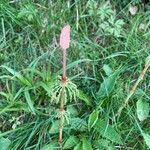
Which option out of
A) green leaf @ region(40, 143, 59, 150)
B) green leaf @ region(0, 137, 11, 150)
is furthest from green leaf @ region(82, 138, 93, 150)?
green leaf @ region(0, 137, 11, 150)

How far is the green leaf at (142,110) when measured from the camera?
226 centimetres

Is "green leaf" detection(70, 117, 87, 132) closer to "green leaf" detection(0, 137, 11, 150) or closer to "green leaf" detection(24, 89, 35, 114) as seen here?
"green leaf" detection(24, 89, 35, 114)

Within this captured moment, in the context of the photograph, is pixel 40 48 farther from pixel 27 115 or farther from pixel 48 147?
pixel 48 147

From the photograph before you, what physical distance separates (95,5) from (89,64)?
0.47 meters

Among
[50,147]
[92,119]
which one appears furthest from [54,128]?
[92,119]

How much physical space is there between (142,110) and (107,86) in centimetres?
23

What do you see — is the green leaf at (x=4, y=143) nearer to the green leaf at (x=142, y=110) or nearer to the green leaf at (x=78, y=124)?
the green leaf at (x=78, y=124)

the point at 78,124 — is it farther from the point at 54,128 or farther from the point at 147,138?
the point at 147,138

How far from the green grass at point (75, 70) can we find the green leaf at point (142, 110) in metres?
0.03

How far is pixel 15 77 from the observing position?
233 centimetres

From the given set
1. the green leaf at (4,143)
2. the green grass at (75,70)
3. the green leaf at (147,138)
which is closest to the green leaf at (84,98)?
the green grass at (75,70)

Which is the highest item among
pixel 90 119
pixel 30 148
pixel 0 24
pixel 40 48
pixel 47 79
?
pixel 0 24

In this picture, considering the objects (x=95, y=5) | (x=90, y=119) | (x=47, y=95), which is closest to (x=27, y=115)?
(x=47, y=95)

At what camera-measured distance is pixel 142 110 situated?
227 centimetres
